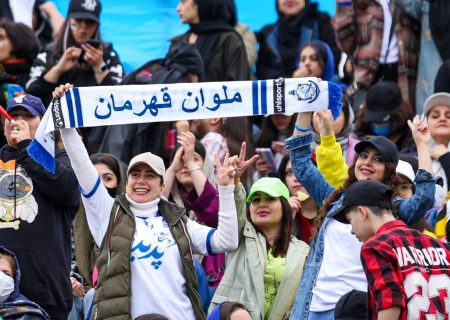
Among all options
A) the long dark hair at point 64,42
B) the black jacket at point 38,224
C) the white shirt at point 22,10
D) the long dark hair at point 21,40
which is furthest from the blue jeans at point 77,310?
the white shirt at point 22,10

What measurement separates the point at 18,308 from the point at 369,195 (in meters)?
2.38

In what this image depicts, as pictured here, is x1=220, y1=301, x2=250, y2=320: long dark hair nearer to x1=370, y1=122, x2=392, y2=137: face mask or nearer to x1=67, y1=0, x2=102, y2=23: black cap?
x1=370, y1=122, x2=392, y2=137: face mask

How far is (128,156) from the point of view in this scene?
12.3 meters

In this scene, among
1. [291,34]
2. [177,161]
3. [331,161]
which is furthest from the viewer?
[291,34]

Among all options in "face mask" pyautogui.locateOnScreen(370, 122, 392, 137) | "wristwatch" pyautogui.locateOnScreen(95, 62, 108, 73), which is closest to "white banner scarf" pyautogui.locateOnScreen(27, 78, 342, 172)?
"face mask" pyautogui.locateOnScreen(370, 122, 392, 137)

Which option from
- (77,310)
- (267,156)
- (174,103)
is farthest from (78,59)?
(174,103)

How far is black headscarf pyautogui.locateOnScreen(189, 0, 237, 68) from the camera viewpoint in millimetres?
13320

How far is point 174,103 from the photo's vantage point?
371 inches

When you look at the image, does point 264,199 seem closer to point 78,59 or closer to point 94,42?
point 94,42

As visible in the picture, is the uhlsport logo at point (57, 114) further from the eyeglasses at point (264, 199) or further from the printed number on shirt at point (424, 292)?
the printed number on shirt at point (424, 292)

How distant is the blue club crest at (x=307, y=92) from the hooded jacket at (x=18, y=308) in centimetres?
220

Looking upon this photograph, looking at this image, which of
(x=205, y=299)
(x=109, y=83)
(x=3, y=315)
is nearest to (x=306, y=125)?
(x=205, y=299)

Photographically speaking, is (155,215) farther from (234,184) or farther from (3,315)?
(3,315)

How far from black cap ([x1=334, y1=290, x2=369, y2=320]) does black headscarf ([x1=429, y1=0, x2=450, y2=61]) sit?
5.44 metres
